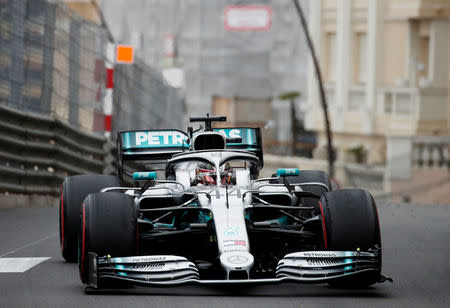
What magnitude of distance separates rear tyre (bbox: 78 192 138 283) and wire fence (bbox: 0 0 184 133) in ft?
32.7

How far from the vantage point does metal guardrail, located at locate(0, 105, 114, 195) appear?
65.4 feet

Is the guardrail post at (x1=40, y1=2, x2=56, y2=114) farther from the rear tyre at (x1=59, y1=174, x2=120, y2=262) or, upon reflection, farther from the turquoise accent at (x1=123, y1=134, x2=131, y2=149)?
the rear tyre at (x1=59, y1=174, x2=120, y2=262)

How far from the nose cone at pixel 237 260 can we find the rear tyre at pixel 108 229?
750 millimetres

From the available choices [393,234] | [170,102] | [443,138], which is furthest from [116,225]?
[443,138]

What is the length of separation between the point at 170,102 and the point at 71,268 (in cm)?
2160

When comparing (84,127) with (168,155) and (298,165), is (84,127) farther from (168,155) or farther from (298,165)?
(298,165)

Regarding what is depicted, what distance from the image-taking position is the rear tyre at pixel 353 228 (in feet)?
32.8

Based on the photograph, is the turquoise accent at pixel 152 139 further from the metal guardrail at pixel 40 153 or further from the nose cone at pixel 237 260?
the metal guardrail at pixel 40 153

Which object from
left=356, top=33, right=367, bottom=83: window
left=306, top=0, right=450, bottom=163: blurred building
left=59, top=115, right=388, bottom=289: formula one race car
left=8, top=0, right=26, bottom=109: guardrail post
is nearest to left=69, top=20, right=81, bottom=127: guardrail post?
left=8, top=0, right=26, bottom=109: guardrail post

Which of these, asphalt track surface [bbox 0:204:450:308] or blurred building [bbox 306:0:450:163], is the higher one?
blurred building [bbox 306:0:450:163]

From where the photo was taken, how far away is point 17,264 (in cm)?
1189

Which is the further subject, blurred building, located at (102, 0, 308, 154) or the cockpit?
blurred building, located at (102, 0, 308, 154)

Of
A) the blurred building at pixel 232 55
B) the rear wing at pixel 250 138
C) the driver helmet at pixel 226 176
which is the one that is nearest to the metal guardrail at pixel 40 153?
the rear wing at pixel 250 138

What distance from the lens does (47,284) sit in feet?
34.0
